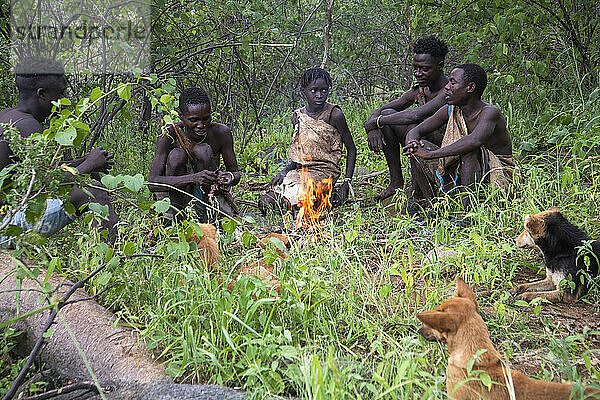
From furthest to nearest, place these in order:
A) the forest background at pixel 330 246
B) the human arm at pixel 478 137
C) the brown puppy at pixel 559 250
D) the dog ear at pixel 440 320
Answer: the human arm at pixel 478 137, the brown puppy at pixel 559 250, the forest background at pixel 330 246, the dog ear at pixel 440 320

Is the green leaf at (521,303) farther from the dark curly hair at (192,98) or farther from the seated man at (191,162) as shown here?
the dark curly hair at (192,98)

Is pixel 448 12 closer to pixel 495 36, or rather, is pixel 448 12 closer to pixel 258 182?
pixel 495 36

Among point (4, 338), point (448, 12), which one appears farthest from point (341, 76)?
point (4, 338)

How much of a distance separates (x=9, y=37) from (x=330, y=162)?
342cm

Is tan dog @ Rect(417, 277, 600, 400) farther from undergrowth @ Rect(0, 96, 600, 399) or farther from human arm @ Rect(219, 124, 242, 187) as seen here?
human arm @ Rect(219, 124, 242, 187)

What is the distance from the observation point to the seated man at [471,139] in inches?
186

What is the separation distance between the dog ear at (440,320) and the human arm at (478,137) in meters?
2.79

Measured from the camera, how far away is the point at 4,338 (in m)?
2.86

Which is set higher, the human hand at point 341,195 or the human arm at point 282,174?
the human arm at point 282,174

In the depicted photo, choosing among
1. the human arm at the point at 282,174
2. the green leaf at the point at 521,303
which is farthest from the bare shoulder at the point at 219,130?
the green leaf at the point at 521,303

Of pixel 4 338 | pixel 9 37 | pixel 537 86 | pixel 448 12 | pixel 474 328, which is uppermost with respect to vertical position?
pixel 448 12

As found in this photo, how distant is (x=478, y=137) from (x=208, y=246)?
2572 mm

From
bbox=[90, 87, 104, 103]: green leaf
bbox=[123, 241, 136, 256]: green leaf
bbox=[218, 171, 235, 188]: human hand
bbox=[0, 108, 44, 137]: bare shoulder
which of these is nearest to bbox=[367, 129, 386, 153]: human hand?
bbox=[218, 171, 235, 188]: human hand

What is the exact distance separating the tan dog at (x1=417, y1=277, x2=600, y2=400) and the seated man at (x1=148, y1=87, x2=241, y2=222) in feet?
9.59
